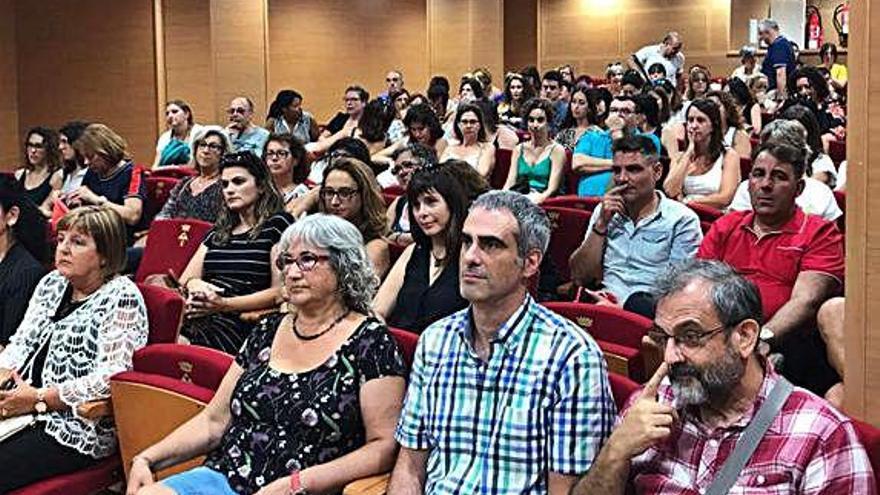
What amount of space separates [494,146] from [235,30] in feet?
17.9

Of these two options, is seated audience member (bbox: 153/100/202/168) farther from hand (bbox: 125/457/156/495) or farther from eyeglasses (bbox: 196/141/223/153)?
hand (bbox: 125/457/156/495)

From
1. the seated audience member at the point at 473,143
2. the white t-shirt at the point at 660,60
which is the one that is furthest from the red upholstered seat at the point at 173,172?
the white t-shirt at the point at 660,60

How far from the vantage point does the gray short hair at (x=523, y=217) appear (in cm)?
303

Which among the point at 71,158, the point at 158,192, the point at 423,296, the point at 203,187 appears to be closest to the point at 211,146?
the point at 203,187

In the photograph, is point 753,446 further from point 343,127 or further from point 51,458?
point 343,127

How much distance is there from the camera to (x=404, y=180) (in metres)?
6.57

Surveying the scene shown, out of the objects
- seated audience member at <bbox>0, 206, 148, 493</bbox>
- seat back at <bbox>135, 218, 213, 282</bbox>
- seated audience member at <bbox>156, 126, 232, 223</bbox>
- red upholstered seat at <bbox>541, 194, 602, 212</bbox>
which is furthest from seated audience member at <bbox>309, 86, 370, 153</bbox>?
seated audience member at <bbox>0, 206, 148, 493</bbox>

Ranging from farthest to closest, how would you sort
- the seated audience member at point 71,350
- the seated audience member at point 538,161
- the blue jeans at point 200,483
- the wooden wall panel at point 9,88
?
the wooden wall panel at point 9,88 < the seated audience member at point 538,161 < the seated audience member at point 71,350 < the blue jeans at point 200,483

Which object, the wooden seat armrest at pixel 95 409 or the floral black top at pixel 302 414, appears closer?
the floral black top at pixel 302 414

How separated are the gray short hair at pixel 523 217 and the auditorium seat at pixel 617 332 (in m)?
0.57

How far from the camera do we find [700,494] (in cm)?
257

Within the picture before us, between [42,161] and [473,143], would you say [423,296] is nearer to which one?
[473,143]

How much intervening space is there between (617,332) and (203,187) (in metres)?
3.86

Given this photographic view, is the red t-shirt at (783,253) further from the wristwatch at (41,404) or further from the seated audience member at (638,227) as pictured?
the wristwatch at (41,404)
